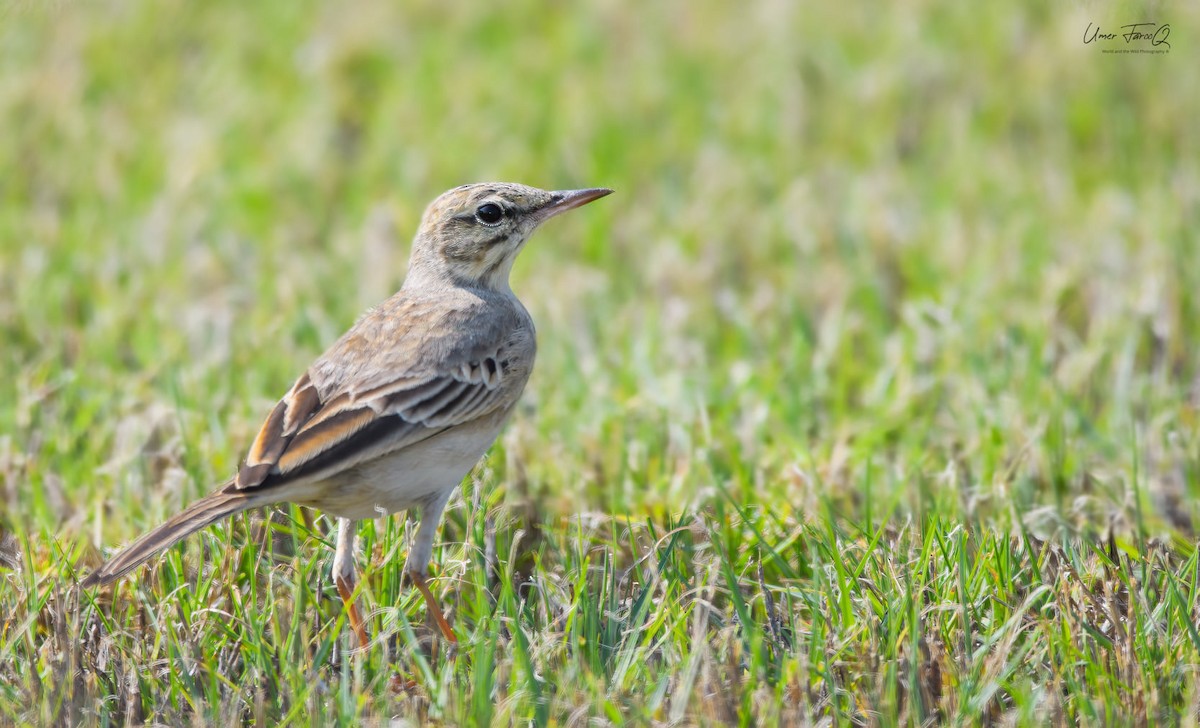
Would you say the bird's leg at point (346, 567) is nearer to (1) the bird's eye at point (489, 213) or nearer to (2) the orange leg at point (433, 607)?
(2) the orange leg at point (433, 607)

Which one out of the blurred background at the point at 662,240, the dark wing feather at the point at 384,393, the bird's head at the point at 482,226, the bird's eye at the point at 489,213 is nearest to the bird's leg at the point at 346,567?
the dark wing feather at the point at 384,393

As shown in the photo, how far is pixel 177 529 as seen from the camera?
4.32 metres

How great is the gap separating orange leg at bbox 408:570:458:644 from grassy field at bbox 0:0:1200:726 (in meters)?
0.10

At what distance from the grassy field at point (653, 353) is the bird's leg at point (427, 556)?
0.10 meters

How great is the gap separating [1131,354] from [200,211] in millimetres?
5248

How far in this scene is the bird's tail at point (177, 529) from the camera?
13.8ft

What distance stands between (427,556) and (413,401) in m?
0.50

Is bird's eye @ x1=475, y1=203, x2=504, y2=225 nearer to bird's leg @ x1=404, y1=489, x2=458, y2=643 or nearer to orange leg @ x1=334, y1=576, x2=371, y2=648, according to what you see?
bird's leg @ x1=404, y1=489, x2=458, y2=643

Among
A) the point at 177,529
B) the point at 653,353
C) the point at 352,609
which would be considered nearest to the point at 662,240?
the point at 653,353

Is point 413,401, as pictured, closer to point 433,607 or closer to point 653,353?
point 433,607

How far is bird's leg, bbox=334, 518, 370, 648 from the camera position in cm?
473

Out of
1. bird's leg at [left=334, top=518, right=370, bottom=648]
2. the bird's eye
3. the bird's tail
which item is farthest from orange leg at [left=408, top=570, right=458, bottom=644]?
the bird's eye

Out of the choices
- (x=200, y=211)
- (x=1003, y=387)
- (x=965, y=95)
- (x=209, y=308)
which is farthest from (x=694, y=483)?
(x=965, y=95)
